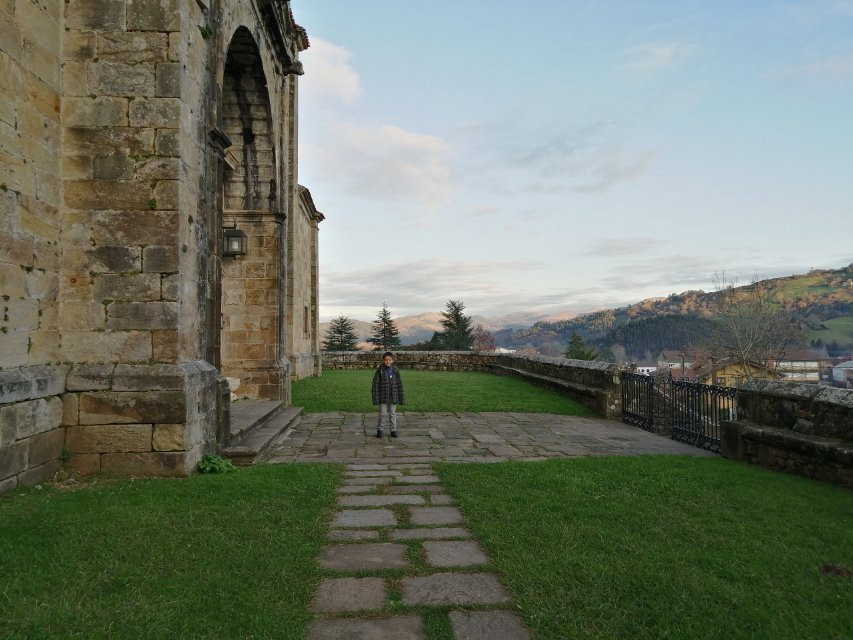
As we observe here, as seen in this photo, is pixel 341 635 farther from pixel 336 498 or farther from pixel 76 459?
pixel 76 459

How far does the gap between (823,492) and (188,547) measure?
534cm

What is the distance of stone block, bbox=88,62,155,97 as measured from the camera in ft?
17.5

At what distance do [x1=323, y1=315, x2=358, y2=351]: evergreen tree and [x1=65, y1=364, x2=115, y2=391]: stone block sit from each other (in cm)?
4591

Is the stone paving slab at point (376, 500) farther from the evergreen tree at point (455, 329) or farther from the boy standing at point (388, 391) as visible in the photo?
the evergreen tree at point (455, 329)

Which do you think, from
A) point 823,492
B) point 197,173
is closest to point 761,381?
point 823,492

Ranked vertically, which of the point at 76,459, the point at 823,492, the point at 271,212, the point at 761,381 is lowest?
the point at 823,492

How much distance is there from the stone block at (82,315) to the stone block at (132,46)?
248 cm

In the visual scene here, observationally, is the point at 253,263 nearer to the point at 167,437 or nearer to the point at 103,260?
the point at 103,260

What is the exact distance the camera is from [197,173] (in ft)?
19.3

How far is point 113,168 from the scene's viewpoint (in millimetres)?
5340

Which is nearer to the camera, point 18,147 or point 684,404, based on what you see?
point 18,147

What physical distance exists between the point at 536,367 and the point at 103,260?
42.2ft

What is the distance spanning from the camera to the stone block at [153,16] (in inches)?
212

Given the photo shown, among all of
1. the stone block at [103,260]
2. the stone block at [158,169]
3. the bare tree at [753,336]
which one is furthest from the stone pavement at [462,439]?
the bare tree at [753,336]
